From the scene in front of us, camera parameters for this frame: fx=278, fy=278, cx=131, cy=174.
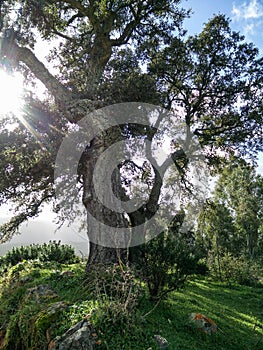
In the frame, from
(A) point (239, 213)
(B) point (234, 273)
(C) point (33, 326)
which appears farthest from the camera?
(A) point (239, 213)

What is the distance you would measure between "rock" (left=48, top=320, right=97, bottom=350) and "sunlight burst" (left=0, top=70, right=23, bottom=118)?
24.6 ft

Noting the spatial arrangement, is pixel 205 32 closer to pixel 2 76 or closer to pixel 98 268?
pixel 2 76

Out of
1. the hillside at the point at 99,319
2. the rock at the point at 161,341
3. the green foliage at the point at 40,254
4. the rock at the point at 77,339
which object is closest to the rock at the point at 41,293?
the hillside at the point at 99,319

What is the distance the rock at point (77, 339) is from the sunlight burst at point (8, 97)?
7.51 meters

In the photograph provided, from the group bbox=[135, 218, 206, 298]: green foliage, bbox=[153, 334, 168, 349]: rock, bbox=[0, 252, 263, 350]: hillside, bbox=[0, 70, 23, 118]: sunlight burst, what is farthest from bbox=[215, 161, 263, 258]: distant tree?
bbox=[153, 334, 168, 349]: rock

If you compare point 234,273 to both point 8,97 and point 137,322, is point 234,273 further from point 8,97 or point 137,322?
point 8,97

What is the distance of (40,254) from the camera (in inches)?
450

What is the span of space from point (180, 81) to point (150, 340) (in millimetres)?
10566

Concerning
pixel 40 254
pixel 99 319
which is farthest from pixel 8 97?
pixel 99 319

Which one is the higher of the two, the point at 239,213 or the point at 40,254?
the point at 239,213

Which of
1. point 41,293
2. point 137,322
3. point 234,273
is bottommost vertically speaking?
point 137,322

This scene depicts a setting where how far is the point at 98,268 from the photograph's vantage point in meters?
5.47

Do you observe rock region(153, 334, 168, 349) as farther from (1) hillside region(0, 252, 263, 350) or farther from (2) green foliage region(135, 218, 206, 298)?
(2) green foliage region(135, 218, 206, 298)

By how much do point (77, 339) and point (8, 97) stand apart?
26.9 feet
